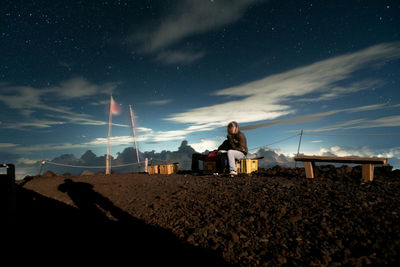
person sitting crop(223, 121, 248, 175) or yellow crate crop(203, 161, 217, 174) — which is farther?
yellow crate crop(203, 161, 217, 174)

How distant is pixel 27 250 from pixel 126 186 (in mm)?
4309

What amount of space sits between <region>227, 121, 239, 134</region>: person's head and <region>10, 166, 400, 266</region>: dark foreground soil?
11.3 ft

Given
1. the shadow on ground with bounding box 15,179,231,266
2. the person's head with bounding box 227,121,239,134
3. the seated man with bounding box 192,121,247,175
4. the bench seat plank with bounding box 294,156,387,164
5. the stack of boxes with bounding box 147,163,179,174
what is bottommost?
the shadow on ground with bounding box 15,179,231,266

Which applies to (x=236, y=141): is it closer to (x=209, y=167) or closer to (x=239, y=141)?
(x=239, y=141)

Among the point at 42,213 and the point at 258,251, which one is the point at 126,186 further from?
the point at 258,251

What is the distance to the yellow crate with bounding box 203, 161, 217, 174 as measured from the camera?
34.3 feet

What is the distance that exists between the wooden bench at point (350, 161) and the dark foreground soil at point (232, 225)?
0.58 metres

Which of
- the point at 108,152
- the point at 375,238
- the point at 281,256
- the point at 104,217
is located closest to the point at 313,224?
the point at 375,238

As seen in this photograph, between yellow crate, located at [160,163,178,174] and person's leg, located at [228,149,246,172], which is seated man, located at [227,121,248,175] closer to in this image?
person's leg, located at [228,149,246,172]

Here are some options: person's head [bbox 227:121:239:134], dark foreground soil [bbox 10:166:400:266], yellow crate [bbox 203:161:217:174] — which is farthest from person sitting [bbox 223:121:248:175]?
dark foreground soil [bbox 10:166:400:266]

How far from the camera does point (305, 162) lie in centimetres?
732

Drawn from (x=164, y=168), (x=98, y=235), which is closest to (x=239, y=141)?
(x=164, y=168)

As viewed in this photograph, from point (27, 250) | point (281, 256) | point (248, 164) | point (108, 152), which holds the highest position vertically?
point (108, 152)

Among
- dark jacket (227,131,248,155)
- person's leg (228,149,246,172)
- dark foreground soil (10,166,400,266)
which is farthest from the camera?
dark jacket (227,131,248,155)
